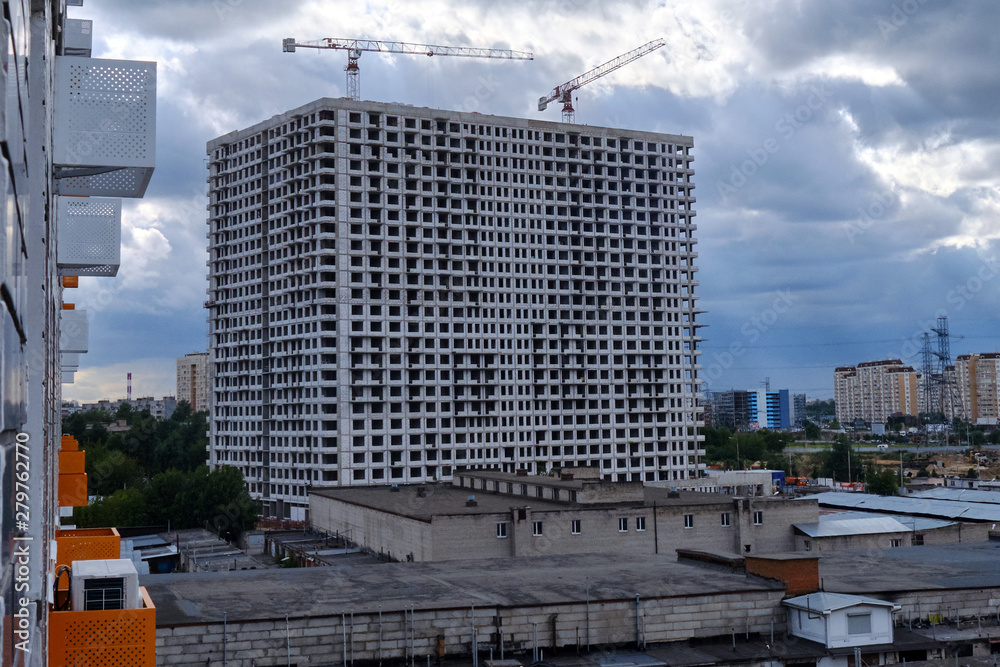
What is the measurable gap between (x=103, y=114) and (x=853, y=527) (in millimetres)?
53887

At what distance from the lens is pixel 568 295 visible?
4124 inches

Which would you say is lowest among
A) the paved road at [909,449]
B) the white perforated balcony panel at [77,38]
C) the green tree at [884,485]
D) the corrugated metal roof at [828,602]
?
the paved road at [909,449]

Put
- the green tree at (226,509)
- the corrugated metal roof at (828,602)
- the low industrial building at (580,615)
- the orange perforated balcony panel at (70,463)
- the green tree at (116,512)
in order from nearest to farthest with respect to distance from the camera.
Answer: the orange perforated balcony panel at (70,463) → the low industrial building at (580,615) → the corrugated metal roof at (828,602) → the green tree at (116,512) → the green tree at (226,509)

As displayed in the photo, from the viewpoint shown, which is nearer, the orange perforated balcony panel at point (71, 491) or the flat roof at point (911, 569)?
the orange perforated balcony panel at point (71, 491)

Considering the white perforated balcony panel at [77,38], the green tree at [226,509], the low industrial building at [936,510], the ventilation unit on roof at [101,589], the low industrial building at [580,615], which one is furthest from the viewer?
the green tree at [226,509]

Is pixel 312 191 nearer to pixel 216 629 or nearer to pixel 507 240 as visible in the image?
pixel 507 240

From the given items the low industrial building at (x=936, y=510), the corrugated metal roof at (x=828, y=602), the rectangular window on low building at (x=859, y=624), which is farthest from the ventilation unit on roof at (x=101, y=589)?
the low industrial building at (x=936, y=510)

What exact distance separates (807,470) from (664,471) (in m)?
44.6

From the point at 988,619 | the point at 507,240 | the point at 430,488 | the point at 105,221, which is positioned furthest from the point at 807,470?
the point at 105,221

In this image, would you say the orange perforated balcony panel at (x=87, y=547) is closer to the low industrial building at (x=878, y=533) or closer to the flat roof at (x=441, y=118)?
the low industrial building at (x=878, y=533)

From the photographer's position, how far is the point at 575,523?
5016 cm

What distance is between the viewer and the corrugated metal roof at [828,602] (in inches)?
1134

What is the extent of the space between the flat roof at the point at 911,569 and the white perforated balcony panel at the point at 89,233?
27.5 meters

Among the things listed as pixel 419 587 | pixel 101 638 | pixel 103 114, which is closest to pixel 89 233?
pixel 103 114
